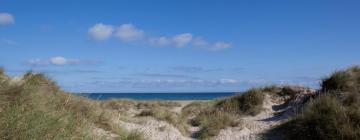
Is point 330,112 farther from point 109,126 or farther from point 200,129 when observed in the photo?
point 109,126

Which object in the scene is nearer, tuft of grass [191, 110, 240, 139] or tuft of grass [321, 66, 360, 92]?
tuft of grass [191, 110, 240, 139]

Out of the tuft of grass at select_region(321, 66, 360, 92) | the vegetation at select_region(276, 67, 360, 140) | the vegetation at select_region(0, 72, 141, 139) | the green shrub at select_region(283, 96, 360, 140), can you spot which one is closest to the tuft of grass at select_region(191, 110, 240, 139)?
the vegetation at select_region(276, 67, 360, 140)

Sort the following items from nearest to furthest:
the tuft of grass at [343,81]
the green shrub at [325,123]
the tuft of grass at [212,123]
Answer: the green shrub at [325,123] < the tuft of grass at [212,123] < the tuft of grass at [343,81]

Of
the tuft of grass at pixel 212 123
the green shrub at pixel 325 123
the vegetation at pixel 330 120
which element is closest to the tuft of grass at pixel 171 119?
the tuft of grass at pixel 212 123

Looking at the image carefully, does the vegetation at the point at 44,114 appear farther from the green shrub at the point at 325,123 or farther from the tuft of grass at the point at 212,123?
the green shrub at the point at 325,123

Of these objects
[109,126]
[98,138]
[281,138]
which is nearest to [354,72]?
[281,138]

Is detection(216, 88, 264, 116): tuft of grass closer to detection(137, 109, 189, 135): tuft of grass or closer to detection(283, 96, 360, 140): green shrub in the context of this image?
detection(137, 109, 189, 135): tuft of grass

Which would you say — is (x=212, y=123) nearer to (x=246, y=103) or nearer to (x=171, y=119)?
(x=171, y=119)

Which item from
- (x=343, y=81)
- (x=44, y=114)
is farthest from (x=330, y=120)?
(x=44, y=114)

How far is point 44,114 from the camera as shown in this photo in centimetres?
717

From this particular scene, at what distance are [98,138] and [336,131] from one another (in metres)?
6.86

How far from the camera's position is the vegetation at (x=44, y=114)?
20.8 ft

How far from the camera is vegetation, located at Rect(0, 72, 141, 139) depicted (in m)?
6.33

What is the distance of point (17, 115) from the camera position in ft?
21.3
